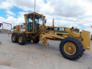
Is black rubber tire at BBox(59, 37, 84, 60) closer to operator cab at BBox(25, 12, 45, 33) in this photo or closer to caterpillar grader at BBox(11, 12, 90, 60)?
caterpillar grader at BBox(11, 12, 90, 60)

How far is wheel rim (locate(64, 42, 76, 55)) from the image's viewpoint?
9.59 meters

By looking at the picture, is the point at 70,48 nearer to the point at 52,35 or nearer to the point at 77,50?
the point at 77,50

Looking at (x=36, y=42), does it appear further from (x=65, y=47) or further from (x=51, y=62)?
(x=51, y=62)

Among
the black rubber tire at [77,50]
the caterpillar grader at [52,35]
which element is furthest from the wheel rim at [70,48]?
the black rubber tire at [77,50]

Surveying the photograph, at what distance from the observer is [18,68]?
726 centimetres

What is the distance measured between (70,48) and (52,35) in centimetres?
173

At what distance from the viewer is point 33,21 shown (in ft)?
44.5

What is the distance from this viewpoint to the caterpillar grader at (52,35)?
959cm

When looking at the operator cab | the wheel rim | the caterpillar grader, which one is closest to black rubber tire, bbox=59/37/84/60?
the caterpillar grader

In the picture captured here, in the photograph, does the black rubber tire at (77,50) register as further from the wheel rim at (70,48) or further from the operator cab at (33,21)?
the operator cab at (33,21)

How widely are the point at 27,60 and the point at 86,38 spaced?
3.67 m

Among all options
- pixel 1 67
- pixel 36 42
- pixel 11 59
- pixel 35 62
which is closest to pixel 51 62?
pixel 35 62

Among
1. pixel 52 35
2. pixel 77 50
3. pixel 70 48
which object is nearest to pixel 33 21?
pixel 52 35

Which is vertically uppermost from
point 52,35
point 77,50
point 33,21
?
point 33,21
